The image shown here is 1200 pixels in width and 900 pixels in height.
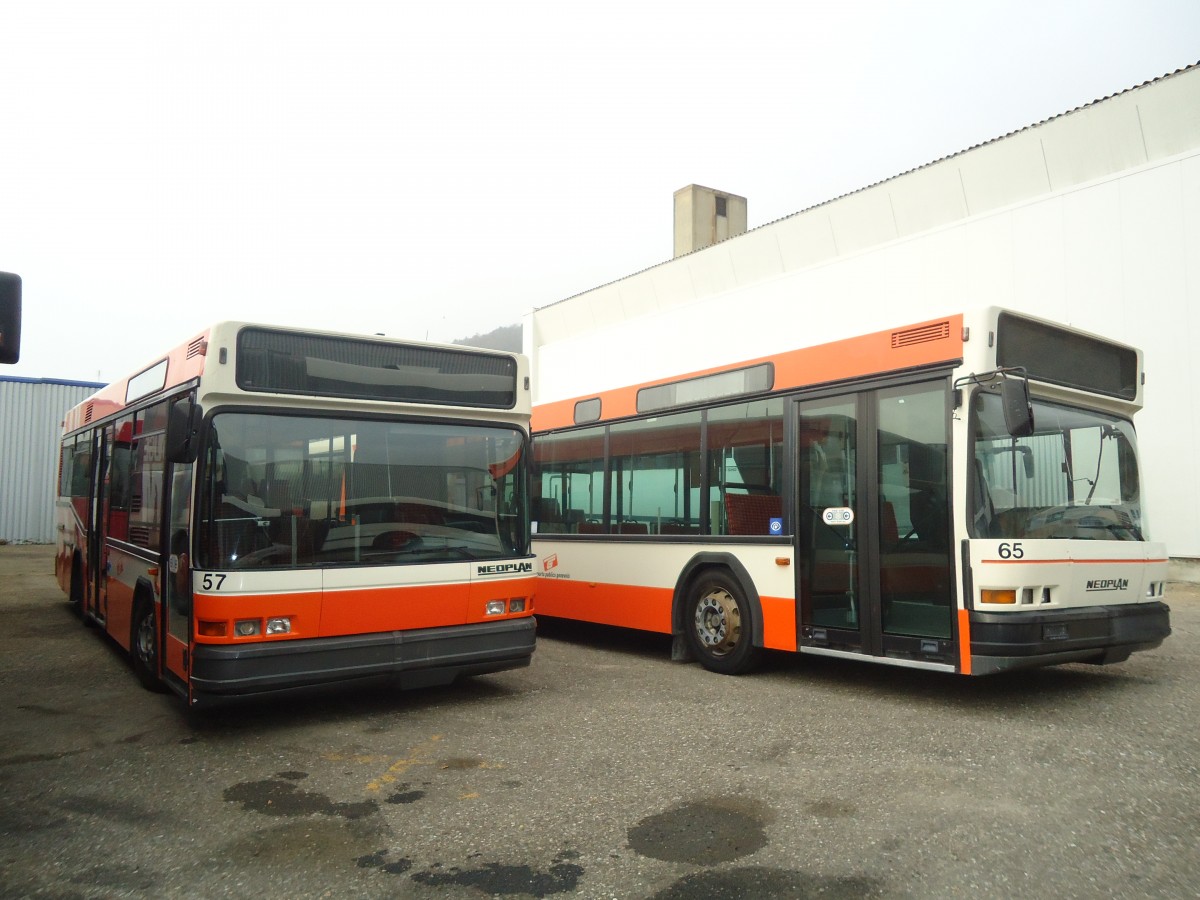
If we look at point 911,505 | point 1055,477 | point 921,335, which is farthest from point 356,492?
point 1055,477

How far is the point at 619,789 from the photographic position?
191 inches

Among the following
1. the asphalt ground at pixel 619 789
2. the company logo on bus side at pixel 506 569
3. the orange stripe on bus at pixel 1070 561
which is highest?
the orange stripe on bus at pixel 1070 561

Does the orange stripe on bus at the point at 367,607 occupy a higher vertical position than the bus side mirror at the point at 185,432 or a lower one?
lower

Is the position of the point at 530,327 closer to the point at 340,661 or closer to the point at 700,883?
the point at 340,661

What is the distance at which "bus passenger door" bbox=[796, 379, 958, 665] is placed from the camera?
6.59 meters

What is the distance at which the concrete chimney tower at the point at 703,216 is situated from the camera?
1227 inches

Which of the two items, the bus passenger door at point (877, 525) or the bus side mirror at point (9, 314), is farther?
the bus passenger door at point (877, 525)

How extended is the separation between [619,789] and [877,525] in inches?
124

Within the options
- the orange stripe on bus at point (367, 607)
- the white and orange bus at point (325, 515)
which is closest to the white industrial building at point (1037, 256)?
the white and orange bus at point (325, 515)

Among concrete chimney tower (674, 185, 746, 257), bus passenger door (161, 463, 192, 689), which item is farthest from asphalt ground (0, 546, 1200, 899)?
concrete chimney tower (674, 185, 746, 257)

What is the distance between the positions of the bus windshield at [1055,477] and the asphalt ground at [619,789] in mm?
1331

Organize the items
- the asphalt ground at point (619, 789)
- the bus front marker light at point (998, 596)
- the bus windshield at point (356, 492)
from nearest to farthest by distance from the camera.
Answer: the asphalt ground at point (619, 789) < the bus windshield at point (356, 492) < the bus front marker light at point (998, 596)

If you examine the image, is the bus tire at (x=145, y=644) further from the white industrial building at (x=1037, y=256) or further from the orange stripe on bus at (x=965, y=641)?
the white industrial building at (x=1037, y=256)

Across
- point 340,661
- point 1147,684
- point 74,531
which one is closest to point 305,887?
point 340,661
